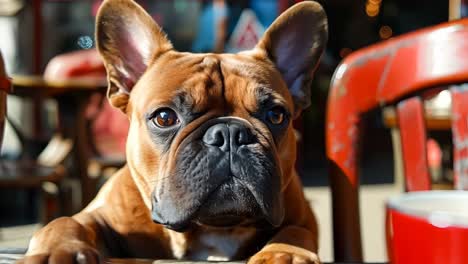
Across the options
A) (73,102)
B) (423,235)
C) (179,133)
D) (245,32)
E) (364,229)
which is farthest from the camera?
(245,32)

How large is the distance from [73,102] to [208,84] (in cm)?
234

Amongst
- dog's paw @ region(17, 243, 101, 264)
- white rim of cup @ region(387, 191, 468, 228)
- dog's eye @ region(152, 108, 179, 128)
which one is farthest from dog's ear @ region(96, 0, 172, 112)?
white rim of cup @ region(387, 191, 468, 228)

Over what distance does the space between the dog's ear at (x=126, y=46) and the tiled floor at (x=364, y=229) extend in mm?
1246

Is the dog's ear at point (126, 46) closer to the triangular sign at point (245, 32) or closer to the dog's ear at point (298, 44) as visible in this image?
the dog's ear at point (298, 44)

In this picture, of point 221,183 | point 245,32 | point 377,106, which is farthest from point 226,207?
point 245,32

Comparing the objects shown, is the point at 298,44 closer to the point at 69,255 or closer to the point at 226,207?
the point at 226,207

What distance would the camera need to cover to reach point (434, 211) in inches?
22.9

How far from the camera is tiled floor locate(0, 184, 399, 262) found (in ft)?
9.41

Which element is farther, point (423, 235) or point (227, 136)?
point (227, 136)

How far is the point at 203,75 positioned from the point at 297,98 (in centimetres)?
27

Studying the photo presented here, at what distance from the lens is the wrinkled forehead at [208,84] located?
0.98 m

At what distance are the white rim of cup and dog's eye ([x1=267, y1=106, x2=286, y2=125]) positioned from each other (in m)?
0.44

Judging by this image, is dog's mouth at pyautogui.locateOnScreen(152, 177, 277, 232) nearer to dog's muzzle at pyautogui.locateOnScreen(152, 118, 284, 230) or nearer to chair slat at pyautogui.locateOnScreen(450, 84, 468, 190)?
dog's muzzle at pyautogui.locateOnScreen(152, 118, 284, 230)

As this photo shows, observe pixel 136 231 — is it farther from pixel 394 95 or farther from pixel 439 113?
pixel 439 113
